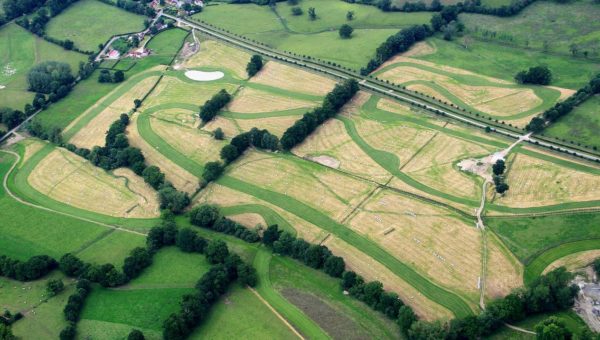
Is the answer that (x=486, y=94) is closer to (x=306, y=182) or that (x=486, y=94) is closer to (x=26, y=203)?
(x=306, y=182)

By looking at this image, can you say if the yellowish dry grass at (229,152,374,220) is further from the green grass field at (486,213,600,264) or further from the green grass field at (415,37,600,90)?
the green grass field at (415,37,600,90)

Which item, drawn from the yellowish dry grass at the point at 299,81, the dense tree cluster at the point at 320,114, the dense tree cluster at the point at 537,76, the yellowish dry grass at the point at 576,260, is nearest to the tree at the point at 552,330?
the yellowish dry grass at the point at 576,260

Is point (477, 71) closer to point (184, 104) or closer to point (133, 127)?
point (184, 104)

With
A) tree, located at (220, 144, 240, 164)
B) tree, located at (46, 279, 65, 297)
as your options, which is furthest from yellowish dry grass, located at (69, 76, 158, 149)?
tree, located at (46, 279, 65, 297)

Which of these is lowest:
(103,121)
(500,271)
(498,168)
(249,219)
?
(103,121)

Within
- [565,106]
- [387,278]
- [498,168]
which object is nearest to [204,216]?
[387,278]

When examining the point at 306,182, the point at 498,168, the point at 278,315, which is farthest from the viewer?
the point at 306,182
